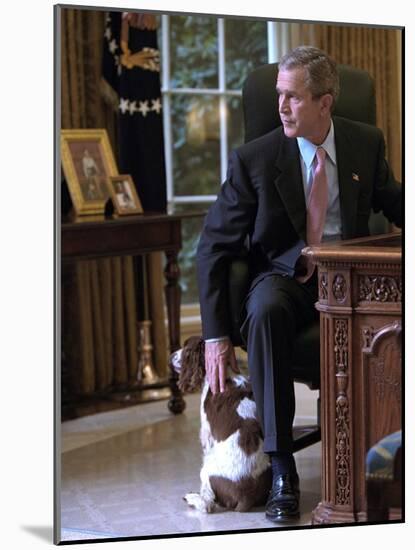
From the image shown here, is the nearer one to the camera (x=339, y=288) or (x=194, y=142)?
(x=339, y=288)

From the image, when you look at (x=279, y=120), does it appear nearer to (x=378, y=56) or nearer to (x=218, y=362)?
(x=378, y=56)

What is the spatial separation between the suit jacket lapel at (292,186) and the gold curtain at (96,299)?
0.95m

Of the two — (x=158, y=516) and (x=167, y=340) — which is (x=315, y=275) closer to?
(x=158, y=516)

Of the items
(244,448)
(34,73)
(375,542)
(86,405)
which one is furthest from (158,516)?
(34,73)

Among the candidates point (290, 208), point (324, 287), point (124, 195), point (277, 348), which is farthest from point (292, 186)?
point (124, 195)

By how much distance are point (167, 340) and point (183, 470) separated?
1013 mm

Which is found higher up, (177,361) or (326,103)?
(326,103)

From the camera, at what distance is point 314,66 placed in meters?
3.32

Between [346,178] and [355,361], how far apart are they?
1.75 feet

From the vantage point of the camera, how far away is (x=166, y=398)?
4.57m

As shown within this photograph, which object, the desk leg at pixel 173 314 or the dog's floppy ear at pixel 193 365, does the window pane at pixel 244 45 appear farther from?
the dog's floppy ear at pixel 193 365

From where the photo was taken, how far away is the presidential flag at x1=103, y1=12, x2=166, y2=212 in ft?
13.5

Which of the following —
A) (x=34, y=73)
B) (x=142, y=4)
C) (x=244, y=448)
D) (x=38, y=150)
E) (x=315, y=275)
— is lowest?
(x=244, y=448)

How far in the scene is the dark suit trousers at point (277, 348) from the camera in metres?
3.38
